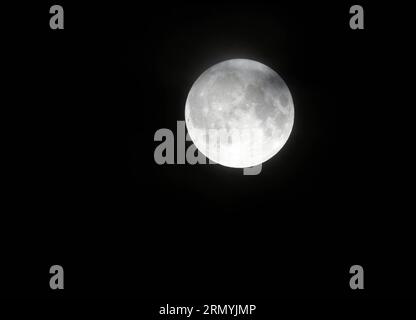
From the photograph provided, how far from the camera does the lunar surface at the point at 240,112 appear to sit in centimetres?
410

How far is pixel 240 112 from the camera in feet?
13.4

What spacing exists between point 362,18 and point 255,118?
2.09 metres

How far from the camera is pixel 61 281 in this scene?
506 centimetres

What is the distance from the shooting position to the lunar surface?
4.10 metres

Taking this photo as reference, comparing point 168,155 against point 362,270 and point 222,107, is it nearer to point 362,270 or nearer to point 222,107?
point 222,107

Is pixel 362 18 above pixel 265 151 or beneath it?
above

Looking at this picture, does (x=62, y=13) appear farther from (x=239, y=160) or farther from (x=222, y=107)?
(x=239, y=160)

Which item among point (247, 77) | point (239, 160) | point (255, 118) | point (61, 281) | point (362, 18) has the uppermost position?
point (362, 18)

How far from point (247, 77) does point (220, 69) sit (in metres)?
0.32

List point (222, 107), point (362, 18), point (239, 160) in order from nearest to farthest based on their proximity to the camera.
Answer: point (222, 107) → point (239, 160) → point (362, 18)

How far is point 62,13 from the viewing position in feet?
16.3

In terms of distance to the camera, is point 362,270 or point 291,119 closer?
point 291,119

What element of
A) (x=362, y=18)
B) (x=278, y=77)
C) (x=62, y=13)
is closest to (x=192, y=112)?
(x=278, y=77)

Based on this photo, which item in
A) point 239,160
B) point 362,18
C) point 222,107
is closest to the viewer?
point 222,107
